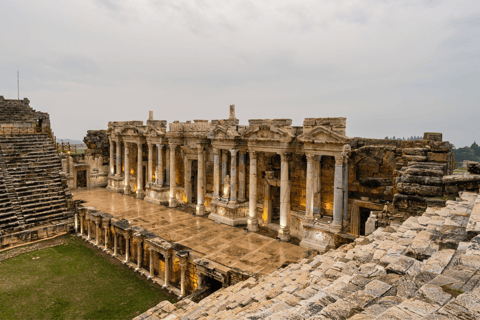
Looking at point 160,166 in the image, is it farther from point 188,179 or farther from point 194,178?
point 194,178

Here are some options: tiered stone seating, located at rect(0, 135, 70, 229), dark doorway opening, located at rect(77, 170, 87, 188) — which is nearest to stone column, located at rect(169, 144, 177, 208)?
tiered stone seating, located at rect(0, 135, 70, 229)

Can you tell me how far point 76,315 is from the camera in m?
11.3

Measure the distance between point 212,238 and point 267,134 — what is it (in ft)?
21.2

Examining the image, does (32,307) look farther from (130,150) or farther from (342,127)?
(130,150)

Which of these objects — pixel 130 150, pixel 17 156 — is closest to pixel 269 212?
pixel 130 150

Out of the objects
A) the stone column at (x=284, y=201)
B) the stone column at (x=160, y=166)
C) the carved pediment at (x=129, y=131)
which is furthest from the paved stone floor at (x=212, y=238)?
the carved pediment at (x=129, y=131)

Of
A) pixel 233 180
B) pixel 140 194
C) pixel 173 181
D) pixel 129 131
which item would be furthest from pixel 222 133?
pixel 129 131

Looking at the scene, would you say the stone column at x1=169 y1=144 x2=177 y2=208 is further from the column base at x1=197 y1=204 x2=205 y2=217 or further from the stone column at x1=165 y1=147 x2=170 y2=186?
the column base at x1=197 y1=204 x2=205 y2=217

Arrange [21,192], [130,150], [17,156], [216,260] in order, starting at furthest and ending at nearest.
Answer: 1. [130,150]
2. [17,156]
3. [21,192]
4. [216,260]

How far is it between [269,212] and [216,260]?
5.79m

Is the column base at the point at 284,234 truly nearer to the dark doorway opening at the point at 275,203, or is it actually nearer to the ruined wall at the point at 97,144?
the dark doorway opening at the point at 275,203

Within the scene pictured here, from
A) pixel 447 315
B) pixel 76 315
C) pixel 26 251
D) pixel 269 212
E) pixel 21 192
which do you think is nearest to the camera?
pixel 447 315

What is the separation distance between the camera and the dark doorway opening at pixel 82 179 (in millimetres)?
29344

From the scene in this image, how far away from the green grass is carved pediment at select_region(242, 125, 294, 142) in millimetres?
9314
